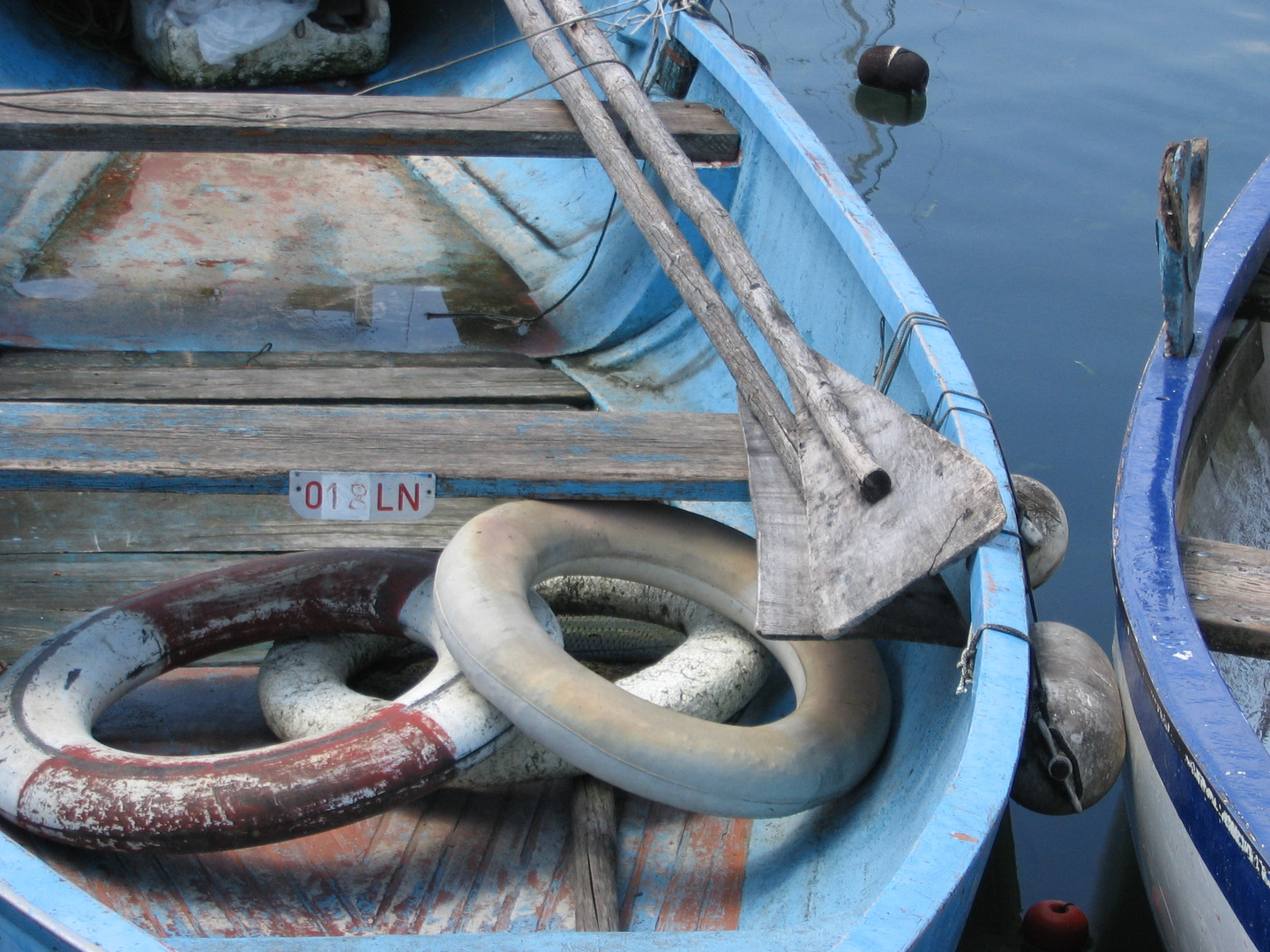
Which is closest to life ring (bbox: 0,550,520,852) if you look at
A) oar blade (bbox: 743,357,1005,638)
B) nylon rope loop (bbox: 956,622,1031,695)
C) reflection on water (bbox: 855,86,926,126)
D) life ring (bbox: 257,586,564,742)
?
life ring (bbox: 257,586,564,742)

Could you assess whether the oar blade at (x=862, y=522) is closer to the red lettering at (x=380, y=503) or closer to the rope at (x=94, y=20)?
the red lettering at (x=380, y=503)

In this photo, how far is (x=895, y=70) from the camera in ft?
21.5

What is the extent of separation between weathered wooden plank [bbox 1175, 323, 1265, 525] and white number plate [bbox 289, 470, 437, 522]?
156cm

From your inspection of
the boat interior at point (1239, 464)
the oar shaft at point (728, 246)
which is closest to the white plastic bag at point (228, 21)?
the oar shaft at point (728, 246)

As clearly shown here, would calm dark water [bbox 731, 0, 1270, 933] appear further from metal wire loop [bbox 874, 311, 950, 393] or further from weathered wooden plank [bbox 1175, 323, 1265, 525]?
metal wire loop [bbox 874, 311, 950, 393]

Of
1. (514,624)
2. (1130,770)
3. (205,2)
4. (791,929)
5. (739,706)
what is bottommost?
(1130,770)

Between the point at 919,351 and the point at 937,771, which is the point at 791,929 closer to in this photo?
the point at 937,771

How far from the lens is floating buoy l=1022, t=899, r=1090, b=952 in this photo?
2.42 metres

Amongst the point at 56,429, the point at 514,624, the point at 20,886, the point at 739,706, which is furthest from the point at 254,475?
the point at 739,706

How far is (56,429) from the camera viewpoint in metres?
1.96

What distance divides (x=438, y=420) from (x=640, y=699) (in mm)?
686

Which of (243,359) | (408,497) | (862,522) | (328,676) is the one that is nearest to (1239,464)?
(862,522)

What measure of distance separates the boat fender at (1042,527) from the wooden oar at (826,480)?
39cm

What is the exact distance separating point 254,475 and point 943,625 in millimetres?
1135
